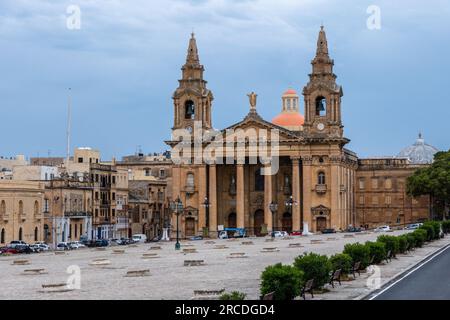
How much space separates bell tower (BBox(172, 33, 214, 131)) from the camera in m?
120

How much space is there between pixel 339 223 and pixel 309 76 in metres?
17.5

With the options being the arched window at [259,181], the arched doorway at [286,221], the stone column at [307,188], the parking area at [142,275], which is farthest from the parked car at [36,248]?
the arched doorway at [286,221]

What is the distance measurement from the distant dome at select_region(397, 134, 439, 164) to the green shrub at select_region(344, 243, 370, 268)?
128 m

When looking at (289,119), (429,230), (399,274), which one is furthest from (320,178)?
(399,274)

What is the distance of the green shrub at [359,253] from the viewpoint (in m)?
44.6

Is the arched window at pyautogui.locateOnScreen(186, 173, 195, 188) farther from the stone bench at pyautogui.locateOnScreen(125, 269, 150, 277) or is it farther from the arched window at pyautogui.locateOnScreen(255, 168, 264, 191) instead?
the stone bench at pyautogui.locateOnScreen(125, 269, 150, 277)

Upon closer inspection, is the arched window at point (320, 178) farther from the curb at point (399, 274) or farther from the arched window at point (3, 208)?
the curb at point (399, 274)

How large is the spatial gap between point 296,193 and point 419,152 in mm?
64933

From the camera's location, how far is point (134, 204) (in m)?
131

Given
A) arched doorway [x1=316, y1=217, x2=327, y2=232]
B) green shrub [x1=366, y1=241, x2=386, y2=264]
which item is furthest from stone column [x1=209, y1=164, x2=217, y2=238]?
green shrub [x1=366, y1=241, x2=386, y2=264]

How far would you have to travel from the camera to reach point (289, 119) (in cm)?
14138

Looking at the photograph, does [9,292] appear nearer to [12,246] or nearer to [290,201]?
[12,246]

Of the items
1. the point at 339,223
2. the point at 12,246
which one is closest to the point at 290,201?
the point at 339,223

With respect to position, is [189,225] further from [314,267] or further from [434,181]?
[314,267]
